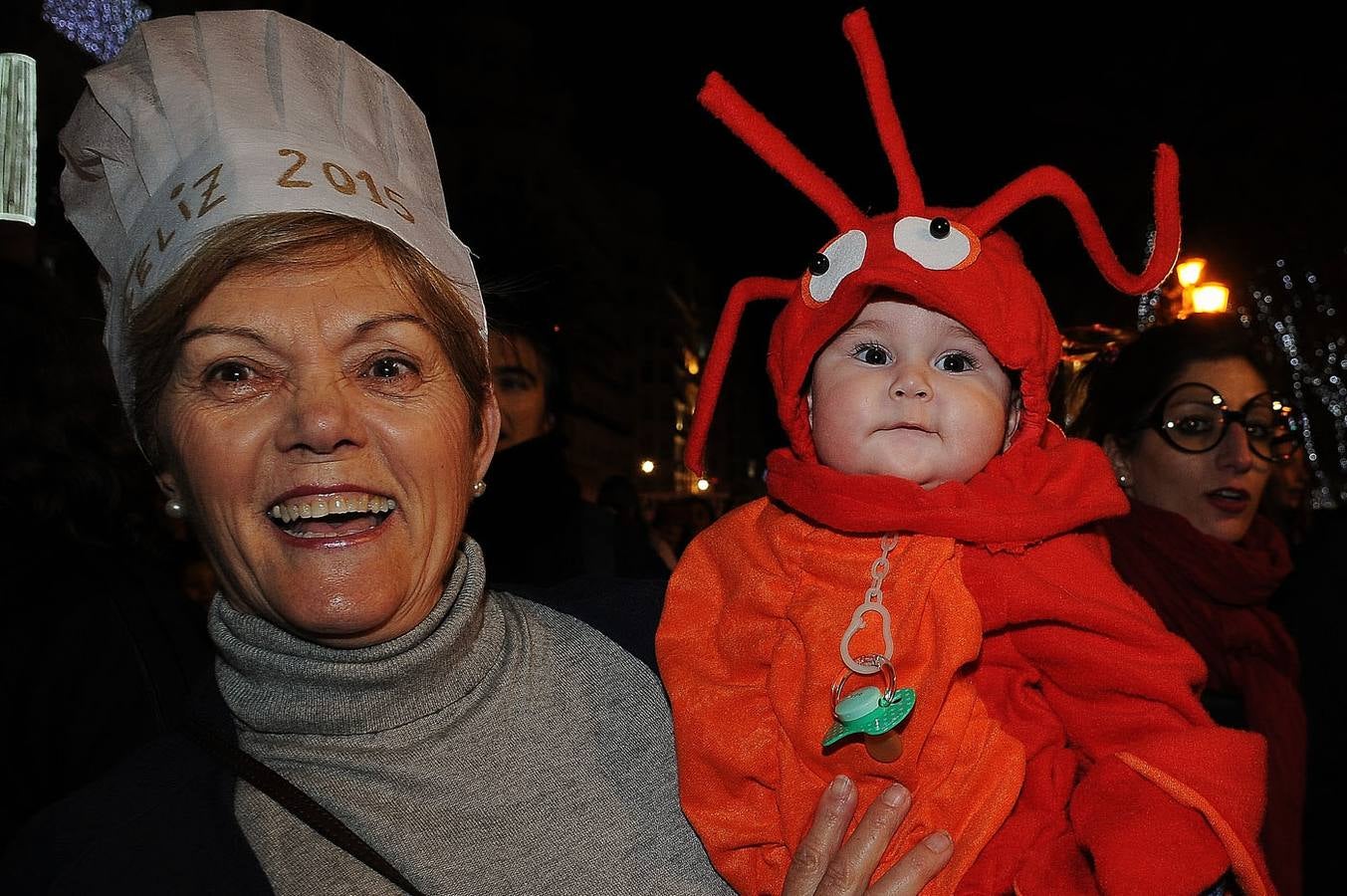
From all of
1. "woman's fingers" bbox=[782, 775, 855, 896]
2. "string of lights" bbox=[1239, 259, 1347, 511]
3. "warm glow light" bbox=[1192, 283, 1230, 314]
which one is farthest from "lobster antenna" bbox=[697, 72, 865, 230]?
"string of lights" bbox=[1239, 259, 1347, 511]

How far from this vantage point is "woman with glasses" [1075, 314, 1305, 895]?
3.01 metres

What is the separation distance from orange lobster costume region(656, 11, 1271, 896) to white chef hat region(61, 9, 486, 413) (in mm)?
803

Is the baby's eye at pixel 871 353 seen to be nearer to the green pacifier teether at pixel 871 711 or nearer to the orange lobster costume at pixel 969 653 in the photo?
the orange lobster costume at pixel 969 653

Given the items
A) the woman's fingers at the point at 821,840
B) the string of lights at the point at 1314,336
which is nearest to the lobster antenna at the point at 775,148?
the woman's fingers at the point at 821,840

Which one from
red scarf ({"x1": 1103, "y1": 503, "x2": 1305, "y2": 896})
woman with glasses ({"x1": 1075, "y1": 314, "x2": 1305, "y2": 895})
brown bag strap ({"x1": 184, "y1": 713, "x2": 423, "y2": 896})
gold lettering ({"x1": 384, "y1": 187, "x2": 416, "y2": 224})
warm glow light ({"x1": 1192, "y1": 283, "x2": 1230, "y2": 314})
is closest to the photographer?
brown bag strap ({"x1": 184, "y1": 713, "x2": 423, "y2": 896})

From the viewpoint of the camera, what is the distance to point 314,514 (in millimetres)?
1709

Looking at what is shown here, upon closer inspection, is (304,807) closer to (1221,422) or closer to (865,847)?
(865,847)

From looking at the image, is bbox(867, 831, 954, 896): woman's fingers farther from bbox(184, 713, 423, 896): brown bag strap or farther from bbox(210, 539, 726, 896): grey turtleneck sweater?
bbox(184, 713, 423, 896): brown bag strap

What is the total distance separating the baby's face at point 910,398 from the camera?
201 cm

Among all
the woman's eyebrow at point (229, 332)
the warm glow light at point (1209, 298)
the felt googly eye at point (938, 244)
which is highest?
the warm glow light at point (1209, 298)

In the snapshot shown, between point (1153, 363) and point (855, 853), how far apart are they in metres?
2.40

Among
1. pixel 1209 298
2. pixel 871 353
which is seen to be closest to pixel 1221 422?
pixel 871 353

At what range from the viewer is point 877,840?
173 cm

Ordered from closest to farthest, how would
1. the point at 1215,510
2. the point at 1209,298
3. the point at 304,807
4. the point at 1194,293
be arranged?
the point at 304,807 < the point at 1215,510 < the point at 1209,298 < the point at 1194,293
